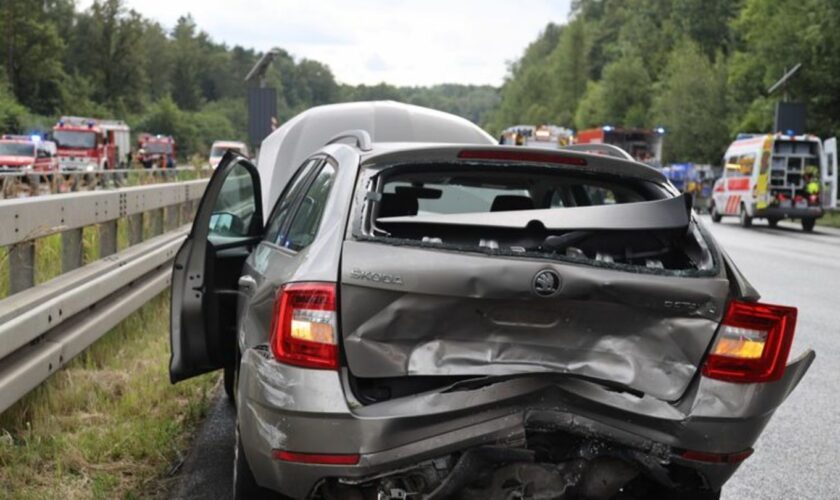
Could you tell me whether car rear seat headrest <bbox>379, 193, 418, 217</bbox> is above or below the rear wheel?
above

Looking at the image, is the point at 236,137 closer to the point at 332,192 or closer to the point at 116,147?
the point at 116,147

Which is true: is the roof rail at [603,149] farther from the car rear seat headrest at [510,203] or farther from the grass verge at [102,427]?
the grass verge at [102,427]

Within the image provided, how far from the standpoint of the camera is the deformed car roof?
10.7 metres

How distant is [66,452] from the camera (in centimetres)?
499

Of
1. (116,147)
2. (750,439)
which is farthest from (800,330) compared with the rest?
(116,147)

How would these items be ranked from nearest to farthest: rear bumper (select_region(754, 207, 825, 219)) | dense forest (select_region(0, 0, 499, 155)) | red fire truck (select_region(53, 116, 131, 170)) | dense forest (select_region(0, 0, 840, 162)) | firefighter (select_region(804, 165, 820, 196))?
firefighter (select_region(804, 165, 820, 196)) < rear bumper (select_region(754, 207, 825, 219)) < dense forest (select_region(0, 0, 840, 162)) < red fire truck (select_region(53, 116, 131, 170)) < dense forest (select_region(0, 0, 499, 155))

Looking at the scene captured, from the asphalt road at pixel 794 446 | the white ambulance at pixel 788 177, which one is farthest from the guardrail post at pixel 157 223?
the white ambulance at pixel 788 177

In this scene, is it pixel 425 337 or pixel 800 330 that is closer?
pixel 425 337

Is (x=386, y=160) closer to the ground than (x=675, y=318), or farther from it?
farther from it

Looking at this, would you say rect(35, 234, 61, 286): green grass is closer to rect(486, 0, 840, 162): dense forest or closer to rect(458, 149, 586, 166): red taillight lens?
rect(458, 149, 586, 166): red taillight lens

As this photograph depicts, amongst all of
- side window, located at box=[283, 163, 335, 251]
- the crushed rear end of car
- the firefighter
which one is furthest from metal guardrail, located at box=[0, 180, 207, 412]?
the firefighter

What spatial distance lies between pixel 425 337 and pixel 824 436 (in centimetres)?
376

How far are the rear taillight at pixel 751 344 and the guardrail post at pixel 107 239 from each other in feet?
17.0

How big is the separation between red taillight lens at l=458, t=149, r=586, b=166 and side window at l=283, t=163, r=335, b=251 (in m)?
0.56
